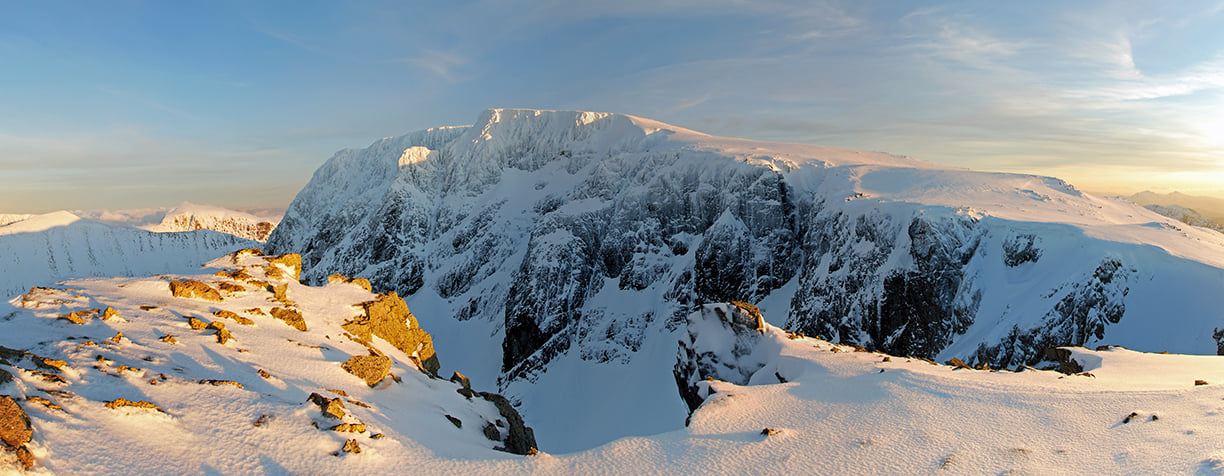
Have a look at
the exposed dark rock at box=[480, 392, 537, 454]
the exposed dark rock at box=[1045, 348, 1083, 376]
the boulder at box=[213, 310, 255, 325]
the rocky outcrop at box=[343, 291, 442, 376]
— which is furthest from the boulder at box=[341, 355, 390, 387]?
the exposed dark rock at box=[1045, 348, 1083, 376]

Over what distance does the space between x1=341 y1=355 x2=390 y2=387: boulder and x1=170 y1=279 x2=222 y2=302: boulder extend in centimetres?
1009

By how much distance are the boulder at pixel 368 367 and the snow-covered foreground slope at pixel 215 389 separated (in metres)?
0.07

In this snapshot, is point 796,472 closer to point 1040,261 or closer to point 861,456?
point 861,456

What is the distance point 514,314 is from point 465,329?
21701 mm

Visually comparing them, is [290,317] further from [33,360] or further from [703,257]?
[703,257]

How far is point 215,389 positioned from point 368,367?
A: 7.38m

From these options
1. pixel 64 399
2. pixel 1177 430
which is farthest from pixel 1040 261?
pixel 64 399

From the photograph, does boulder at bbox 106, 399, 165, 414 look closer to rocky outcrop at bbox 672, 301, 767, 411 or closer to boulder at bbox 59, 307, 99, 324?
boulder at bbox 59, 307, 99, 324

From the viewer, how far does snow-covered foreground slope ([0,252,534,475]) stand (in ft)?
45.2

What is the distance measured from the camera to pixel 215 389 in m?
17.8

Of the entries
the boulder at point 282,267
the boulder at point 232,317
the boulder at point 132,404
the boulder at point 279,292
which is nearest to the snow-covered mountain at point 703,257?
the boulder at point 279,292

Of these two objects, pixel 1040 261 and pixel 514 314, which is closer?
pixel 1040 261

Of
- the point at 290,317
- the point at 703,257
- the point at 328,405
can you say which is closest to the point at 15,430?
the point at 328,405

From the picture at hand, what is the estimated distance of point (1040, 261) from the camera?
171 feet
